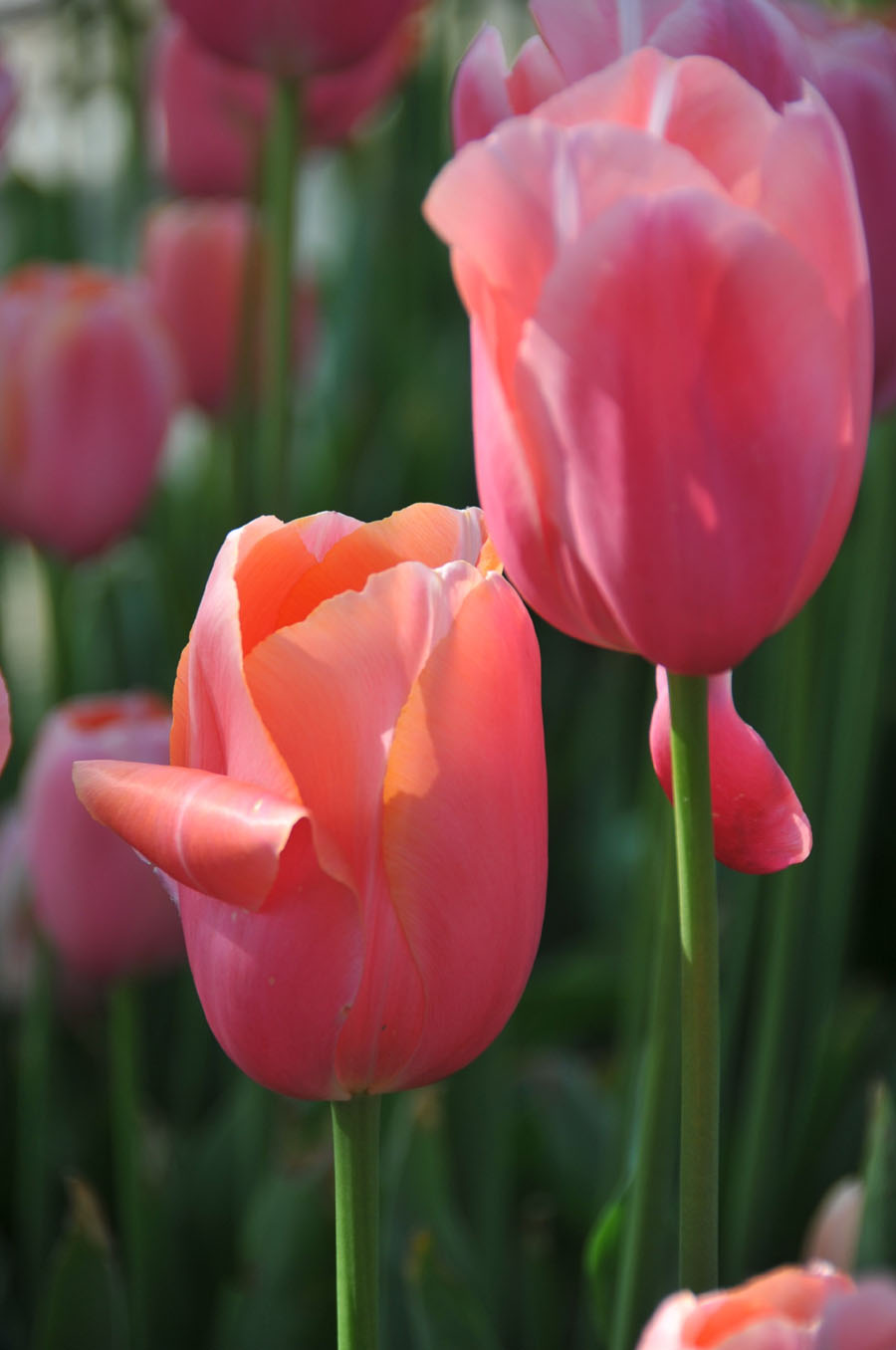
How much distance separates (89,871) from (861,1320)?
1.27 feet

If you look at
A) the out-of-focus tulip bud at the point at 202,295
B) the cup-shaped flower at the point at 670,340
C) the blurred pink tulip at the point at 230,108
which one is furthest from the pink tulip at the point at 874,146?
the out-of-focus tulip bud at the point at 202,295

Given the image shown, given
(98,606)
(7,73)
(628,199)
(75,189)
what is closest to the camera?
(628,199)

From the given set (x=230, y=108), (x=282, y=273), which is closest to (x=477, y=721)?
(x=282, y=273)

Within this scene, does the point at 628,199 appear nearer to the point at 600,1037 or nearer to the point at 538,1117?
the point at 538,1117

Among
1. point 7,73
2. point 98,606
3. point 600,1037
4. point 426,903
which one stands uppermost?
point 7,73

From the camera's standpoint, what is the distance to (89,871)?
1.64ft

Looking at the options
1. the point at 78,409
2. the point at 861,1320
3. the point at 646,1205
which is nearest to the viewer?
the point at 861,1320

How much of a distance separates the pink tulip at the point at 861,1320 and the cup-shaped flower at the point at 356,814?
0.24 ft

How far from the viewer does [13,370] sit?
0.61m

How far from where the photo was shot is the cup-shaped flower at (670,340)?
0.18 meters

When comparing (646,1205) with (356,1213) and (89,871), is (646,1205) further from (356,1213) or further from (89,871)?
→ (89,871)

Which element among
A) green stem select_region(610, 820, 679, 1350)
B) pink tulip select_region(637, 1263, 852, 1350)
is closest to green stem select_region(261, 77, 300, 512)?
green stem select_region(610, 820, 679, 1350)

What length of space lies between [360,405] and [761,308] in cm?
95

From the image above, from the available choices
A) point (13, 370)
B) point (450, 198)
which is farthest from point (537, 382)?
point (13, 370)
